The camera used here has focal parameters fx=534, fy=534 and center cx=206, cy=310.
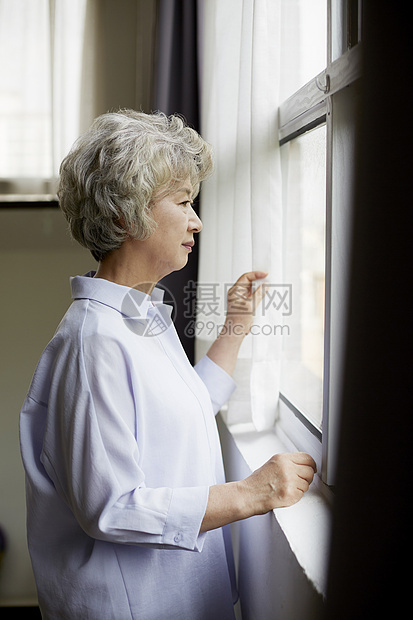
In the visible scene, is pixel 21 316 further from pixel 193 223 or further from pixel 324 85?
pixel 324 85

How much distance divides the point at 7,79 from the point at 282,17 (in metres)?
1.38

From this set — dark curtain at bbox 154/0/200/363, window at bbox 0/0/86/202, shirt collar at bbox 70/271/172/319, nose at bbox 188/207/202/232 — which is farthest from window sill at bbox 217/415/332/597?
window at bbox 0/0/86/202

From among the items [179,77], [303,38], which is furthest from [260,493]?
[179,77]

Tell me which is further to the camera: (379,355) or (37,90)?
(37,90)

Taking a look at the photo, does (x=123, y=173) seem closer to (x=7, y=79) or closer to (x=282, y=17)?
(x=282, y=17)

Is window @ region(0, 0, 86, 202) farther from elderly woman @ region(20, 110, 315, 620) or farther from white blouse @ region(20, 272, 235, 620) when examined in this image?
white blouse @ region(20, 272, 235, 620)

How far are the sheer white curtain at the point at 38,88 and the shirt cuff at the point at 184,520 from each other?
64.4 inches

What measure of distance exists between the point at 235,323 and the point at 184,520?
0.64 m

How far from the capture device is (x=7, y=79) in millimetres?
2180

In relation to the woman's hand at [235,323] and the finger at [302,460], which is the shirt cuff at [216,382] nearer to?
the woman's hand at [235,323]

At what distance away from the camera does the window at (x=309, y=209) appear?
3.22 ft

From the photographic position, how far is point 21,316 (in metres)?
2.40

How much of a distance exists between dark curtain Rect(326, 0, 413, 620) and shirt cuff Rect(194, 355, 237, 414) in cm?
101

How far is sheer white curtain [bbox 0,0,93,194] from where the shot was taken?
7.04 feet
